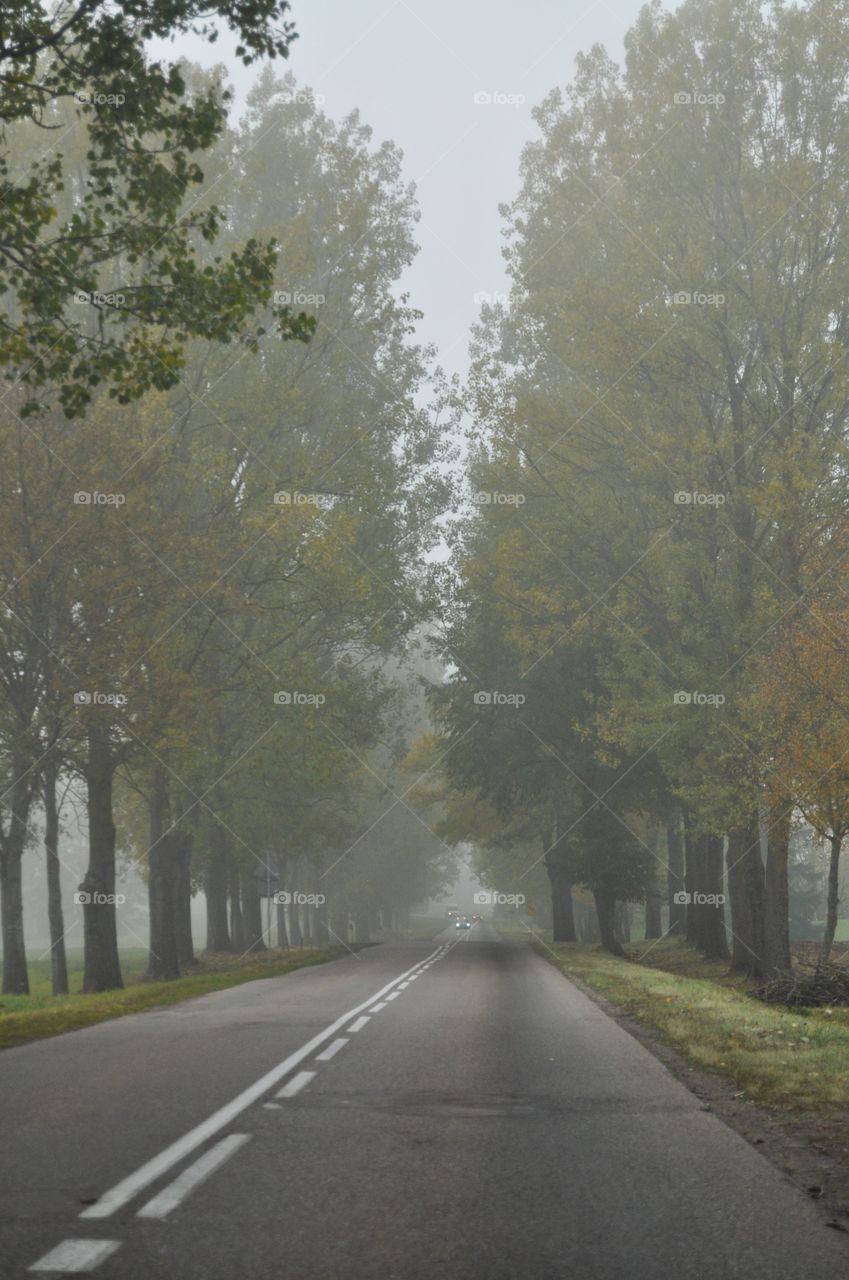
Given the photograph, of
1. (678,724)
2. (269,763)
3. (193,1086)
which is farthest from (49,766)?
(193,1086)

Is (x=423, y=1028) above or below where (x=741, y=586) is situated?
below

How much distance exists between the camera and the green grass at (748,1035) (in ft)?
31.7

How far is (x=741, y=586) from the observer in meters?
23.1

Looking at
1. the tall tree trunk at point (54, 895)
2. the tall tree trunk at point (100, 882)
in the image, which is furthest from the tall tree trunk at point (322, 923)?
the tall tree trunk at point (100, 882)

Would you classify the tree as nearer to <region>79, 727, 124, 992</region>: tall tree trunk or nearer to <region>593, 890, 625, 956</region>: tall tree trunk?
<region>79, 727, 124, 992</region>: tall tree trunk

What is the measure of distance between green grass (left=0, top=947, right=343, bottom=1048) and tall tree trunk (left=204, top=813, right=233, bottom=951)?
71.4 inches

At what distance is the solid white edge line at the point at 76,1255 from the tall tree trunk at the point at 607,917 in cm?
3153

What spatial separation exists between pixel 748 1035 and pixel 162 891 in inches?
681

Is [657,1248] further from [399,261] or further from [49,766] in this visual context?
[399,261]

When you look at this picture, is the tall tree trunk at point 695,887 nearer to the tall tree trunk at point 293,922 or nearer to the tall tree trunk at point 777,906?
the tall tree trunk at point 777,906

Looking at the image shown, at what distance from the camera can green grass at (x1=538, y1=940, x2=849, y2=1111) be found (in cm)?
966

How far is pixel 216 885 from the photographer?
37.2 m

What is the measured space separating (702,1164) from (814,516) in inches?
643

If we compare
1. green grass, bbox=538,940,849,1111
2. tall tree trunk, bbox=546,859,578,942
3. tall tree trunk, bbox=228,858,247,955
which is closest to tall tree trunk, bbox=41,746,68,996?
tall tree trunk, bbox=228,858,247,955
